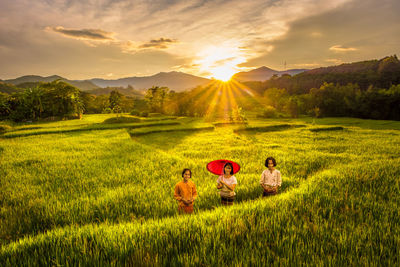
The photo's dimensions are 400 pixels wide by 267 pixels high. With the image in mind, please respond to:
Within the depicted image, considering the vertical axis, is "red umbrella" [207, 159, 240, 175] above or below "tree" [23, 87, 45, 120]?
below

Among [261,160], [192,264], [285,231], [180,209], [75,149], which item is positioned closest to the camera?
[192,264]

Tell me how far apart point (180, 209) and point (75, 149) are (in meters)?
11.0

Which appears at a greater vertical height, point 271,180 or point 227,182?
point 227,182

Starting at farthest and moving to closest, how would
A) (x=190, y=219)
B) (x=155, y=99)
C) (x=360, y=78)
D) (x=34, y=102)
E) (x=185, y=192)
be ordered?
(x=360, y=78) → (x=155, y=99) → (x=34, y=102) → (x=185, y=192) → (x=190, y=219)

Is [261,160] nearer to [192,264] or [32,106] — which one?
[192,264]

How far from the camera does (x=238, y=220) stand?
128 inches

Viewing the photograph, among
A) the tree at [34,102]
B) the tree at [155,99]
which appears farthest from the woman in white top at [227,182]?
the tree at [155,99]

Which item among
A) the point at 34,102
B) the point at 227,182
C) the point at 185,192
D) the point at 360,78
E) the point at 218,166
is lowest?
the point at 185,192

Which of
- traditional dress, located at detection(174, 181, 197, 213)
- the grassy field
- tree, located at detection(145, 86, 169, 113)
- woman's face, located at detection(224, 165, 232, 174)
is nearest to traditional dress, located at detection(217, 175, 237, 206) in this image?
woman's face, located at detection(224, 165, 232, 174)

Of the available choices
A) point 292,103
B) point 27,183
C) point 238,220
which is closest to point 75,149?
point 27,183

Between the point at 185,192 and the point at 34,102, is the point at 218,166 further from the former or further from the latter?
the point at 34,102

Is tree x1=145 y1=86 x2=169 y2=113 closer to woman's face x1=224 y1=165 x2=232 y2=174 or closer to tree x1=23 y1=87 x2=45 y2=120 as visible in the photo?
tree x1=23 y1=87 x2=45 y2=120

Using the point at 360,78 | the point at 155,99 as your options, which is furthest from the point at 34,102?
the point at 360,78

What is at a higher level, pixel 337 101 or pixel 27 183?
pixel 337 101
